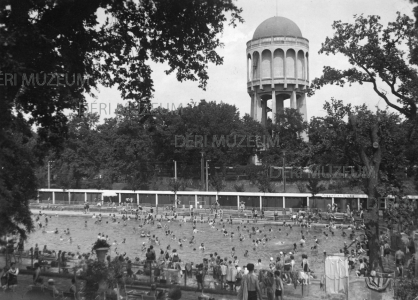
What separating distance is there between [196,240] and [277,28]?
35719 millimetres

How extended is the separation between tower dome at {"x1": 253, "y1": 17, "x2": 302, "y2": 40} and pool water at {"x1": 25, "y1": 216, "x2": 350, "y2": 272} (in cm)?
2980

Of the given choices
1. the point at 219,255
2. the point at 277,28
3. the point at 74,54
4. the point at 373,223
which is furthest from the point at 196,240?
the point at 277,28

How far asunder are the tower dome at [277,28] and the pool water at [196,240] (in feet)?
97.8

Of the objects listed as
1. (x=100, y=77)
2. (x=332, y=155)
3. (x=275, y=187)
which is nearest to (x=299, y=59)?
(x=275, y=187)

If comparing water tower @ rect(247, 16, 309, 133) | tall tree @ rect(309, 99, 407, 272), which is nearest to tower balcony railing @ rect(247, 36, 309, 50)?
water tower @ rect(247, 16, 309, 133)

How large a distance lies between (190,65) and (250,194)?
33554 millimetres

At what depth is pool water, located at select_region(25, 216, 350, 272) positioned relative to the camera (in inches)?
997

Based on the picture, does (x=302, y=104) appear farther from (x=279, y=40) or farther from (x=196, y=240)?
(x=196, y=240)

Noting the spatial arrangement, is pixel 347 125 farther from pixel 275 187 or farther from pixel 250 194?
pixel 275 187

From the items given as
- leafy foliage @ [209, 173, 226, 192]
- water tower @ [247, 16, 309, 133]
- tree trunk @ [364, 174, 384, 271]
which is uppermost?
water tower @ [247, 16, 309, 133]

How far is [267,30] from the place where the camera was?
2301 inches

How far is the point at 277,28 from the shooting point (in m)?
57.7

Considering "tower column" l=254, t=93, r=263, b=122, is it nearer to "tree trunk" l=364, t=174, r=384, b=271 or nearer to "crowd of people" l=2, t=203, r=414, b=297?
"crowd of people" l=2, t=203, r=414, b=297

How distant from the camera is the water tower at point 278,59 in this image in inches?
2226
